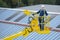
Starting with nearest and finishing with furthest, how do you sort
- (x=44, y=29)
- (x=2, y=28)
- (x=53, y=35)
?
(x=44, y=29) → (x=53, y=35) → (x=2, y=28)

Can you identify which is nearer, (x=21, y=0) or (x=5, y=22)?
(x=5, y=22)

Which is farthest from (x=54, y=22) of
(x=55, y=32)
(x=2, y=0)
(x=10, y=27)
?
(x=2, y=0)

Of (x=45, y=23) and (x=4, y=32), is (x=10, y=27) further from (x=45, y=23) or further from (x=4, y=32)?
Result: (x=45, y=23)

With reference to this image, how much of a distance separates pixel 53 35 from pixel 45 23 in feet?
16.4

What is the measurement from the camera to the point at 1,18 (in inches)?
957

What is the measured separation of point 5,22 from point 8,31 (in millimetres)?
2403

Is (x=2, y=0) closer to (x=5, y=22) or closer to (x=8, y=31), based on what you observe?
(x=5, y=22)

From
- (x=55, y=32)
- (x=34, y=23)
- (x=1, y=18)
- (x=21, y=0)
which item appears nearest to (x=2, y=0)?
(x=21, y=0)

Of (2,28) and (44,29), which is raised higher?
(44,29)

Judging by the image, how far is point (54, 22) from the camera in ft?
65.2

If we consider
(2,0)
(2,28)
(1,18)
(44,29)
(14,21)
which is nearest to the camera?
(44,29)

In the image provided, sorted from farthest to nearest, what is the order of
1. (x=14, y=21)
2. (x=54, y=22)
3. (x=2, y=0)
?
(x=2, y=0) < (x=14, y=21) < (x=54, y=22)

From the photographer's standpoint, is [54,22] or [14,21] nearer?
[54,22]

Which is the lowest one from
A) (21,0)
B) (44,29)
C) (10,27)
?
(21,0)
